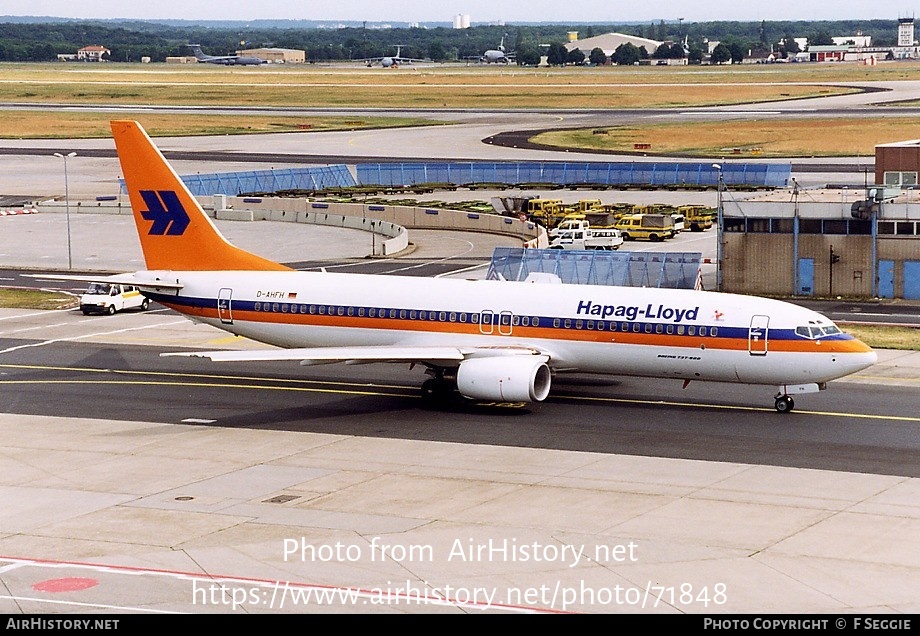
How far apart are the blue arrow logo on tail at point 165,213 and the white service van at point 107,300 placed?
696 inches

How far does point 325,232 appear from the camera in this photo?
378 feet

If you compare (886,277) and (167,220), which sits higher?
(167,220)

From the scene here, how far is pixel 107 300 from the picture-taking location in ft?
243

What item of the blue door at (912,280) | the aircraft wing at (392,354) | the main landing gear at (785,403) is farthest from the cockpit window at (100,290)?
the blue door at (912,280)

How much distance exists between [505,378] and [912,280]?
38944 millimetres

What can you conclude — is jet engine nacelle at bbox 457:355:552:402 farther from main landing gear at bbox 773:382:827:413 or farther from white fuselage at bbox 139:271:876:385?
main landing gear at bbox 773:382:827:413

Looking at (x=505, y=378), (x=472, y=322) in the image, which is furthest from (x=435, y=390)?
(x=505, y=378)

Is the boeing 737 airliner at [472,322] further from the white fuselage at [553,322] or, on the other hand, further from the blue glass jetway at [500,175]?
the blue glass jetway at [500,175]

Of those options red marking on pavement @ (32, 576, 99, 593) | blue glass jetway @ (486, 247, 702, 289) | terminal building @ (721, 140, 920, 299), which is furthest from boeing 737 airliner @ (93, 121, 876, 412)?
terminal building @ (721, 140, 920, 299)

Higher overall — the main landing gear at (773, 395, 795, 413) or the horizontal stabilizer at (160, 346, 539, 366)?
the horizontal stabilizer at (160, 346, 539, 366)

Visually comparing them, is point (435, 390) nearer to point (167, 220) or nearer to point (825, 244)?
point (167, 220)

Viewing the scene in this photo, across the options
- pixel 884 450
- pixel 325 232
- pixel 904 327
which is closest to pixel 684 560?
pixel 884 450

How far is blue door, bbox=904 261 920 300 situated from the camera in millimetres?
78188
